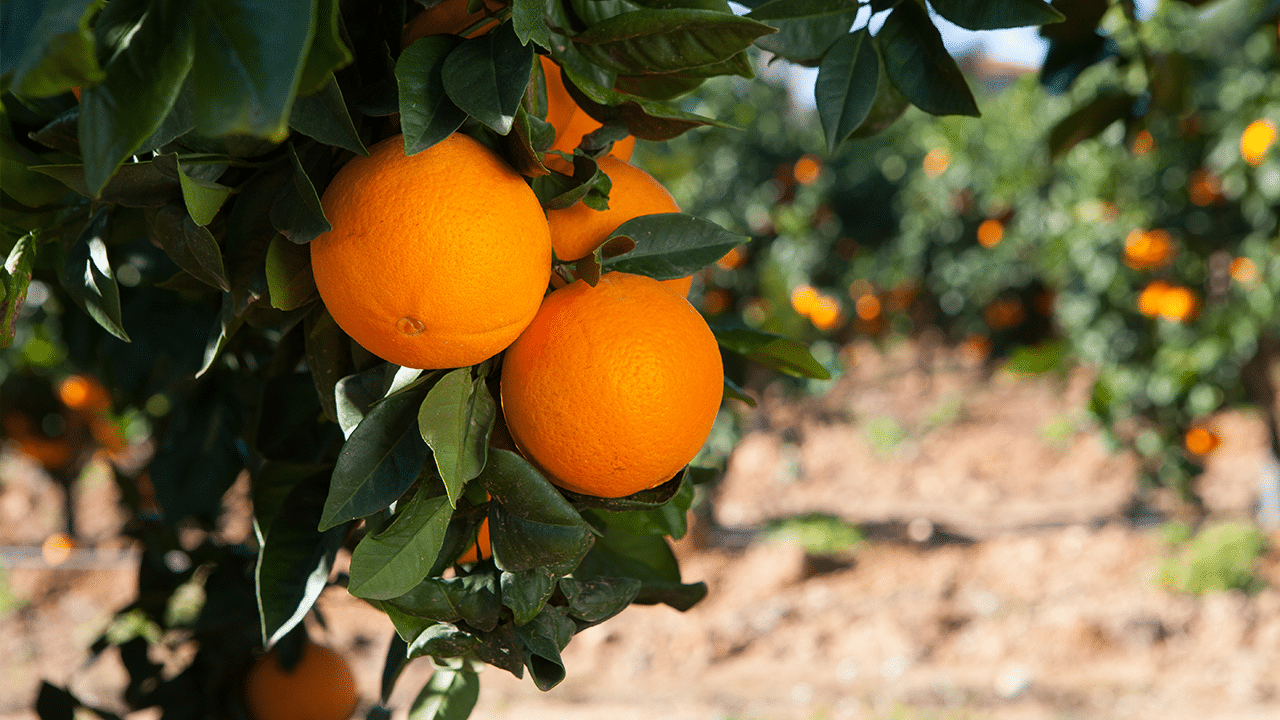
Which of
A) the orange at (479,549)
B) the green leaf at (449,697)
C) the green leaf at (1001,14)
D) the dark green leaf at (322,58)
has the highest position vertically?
the dark green leaf at (322,58)

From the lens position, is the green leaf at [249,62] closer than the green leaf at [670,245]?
Yes

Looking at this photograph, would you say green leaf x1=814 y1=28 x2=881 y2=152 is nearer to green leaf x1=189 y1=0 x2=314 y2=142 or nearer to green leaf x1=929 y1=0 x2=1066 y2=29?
green leaf x1=929 y1=0 x2=1066 y2=29

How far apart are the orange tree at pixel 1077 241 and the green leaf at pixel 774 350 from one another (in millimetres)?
1190

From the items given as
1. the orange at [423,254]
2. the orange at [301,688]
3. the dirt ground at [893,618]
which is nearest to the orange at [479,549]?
the orange at [423,254]

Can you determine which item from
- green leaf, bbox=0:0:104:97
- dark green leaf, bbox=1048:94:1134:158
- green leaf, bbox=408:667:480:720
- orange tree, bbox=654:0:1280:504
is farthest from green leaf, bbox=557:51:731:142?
orange tree, bbox=654:0:1280:504

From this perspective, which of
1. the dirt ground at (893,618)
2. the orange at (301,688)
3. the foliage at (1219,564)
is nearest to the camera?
the orange at (301,688)

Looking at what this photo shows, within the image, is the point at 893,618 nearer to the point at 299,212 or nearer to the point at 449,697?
the point at 449,697

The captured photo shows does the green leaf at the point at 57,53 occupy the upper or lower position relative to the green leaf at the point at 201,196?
upper

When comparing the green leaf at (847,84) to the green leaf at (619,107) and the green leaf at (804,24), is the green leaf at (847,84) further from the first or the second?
the green leaf at (619,107)

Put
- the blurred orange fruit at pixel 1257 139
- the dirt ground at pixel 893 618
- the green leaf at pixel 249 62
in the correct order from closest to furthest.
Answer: the green leaf at pixel 249 62
the blurred orange fruit at pixel 1257 139
the dirt ground at pixel 893 618

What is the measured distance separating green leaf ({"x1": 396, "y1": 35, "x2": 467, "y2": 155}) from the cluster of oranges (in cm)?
2

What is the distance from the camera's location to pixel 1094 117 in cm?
98

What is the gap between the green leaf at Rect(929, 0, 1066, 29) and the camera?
0.48m

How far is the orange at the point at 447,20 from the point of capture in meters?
0.42
